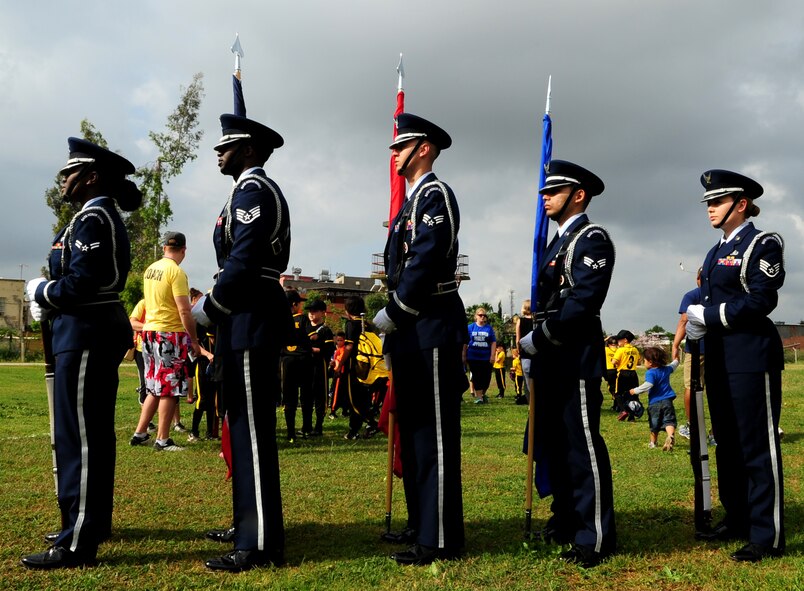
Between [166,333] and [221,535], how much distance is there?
4136 mm

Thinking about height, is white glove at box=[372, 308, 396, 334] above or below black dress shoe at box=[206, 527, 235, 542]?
above

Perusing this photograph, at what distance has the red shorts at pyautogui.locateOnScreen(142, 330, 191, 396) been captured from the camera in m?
8.62

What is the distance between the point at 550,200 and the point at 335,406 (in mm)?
7028

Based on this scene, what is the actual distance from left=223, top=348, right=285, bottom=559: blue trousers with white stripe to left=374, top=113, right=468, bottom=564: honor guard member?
73 cm

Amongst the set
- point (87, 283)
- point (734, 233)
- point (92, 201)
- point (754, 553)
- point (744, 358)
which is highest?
point (92, 201)

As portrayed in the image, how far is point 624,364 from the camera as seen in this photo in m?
15.1

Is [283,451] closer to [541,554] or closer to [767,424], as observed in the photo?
[541,554]

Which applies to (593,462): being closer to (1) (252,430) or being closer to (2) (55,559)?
(1) (252,430)

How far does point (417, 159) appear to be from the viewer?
502cm

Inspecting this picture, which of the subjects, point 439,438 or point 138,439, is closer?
point 439,438

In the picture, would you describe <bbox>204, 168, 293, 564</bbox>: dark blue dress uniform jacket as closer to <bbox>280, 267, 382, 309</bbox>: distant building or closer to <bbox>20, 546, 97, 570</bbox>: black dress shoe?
<bbox>20, 546, 97, 570</bbox>: black dress shoe

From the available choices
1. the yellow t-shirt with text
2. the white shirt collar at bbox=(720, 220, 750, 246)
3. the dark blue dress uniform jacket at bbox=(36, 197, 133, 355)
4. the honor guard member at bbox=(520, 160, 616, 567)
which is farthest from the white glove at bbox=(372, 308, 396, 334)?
the yellow t-shirt with text

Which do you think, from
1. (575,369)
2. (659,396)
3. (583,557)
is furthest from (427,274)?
(659,396)

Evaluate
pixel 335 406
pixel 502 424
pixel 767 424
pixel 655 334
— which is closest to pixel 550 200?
pixel 767 424
